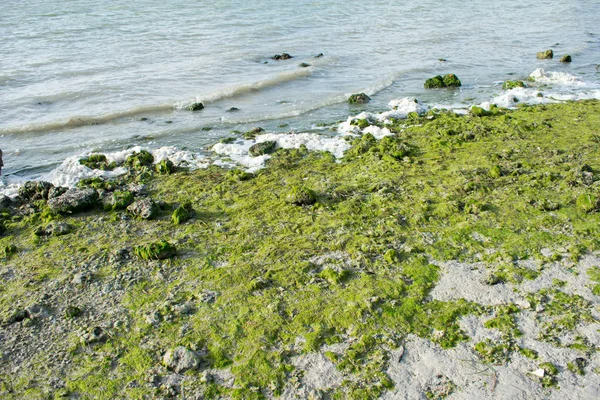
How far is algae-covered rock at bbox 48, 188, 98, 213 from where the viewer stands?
8109 millimetres

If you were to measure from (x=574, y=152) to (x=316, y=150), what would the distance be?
15.5 feet

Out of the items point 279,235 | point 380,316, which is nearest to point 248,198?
point 279,235

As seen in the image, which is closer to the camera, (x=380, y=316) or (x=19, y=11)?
(x=380, y=316)

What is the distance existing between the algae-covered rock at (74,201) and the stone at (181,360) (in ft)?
12.8

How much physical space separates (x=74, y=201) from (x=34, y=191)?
3.95 feet

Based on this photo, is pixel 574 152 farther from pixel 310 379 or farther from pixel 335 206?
pixel 310 379

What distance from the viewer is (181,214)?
778 centimetres

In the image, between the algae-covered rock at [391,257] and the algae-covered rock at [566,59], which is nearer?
the algae-covered rock at [391,257]

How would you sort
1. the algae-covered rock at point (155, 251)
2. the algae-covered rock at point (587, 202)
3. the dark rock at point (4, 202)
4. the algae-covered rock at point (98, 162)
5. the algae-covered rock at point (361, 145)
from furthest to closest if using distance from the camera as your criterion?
the algae-covered rock at point (98, 162) < the algae-covered rock at point (361, 145) < the dark rock at point (4, 202) < the algae-covered rock at point (587, 202) < the algae-covered rock at point (155, 251)

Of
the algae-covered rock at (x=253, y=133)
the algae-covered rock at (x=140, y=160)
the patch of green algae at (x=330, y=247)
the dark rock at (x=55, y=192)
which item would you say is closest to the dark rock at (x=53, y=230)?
the patch of green algae at (x=330, y=247)

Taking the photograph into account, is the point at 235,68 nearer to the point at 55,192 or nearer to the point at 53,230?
the point at 55,192

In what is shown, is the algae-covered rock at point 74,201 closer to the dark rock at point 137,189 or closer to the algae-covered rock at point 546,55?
the dark rock at point 137,189

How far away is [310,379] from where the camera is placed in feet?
16.0

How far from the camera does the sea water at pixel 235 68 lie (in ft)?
41.0
